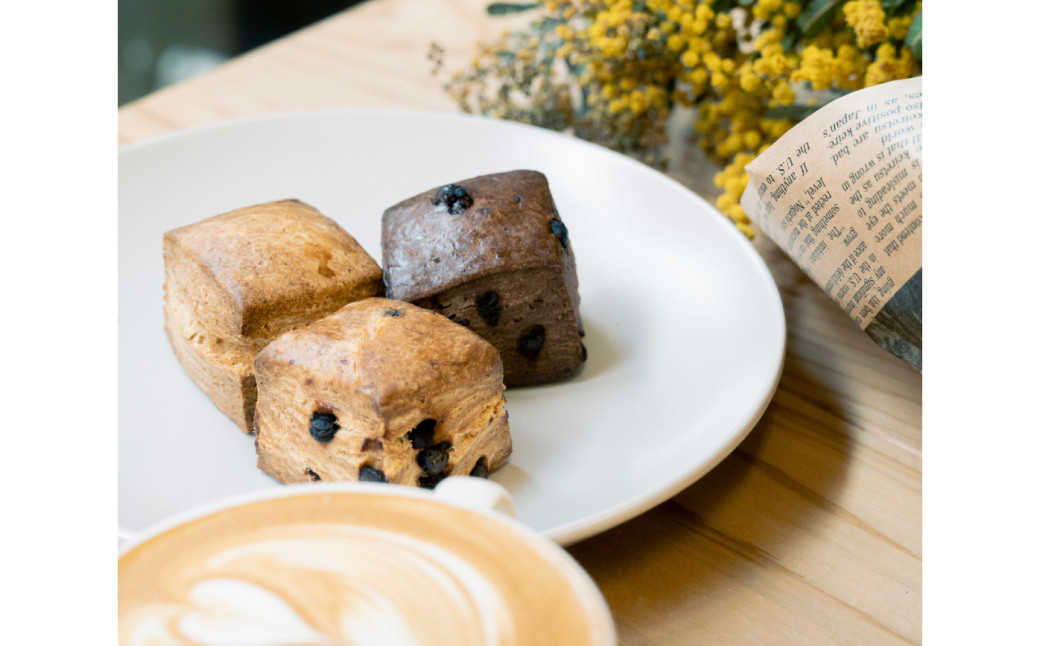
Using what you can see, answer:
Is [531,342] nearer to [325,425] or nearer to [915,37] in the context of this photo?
[325,425]

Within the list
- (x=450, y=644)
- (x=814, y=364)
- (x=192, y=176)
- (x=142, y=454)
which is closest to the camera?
(x=450, y=644)

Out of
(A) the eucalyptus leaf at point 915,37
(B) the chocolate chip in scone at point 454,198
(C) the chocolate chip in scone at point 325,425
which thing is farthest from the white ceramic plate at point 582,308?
(A) the eucalyptus leaf at point 915,37

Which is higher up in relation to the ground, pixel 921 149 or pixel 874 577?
pixel 921 149

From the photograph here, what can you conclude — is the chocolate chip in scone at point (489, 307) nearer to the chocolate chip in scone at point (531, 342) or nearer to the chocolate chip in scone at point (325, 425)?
the chocolate chip in scone at point (531, 342)

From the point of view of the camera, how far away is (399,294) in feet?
3.74

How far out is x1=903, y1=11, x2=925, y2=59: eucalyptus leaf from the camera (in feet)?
4.28

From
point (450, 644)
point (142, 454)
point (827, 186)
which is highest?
point (827, 186)

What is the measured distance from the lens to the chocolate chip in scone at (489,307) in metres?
1.15

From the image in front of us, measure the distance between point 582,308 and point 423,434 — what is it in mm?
Answer: 432

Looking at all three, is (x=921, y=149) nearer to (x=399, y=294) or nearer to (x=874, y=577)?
(x=874, y=577)

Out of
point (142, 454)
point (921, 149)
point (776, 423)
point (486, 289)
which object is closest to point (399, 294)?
point (486, 289)

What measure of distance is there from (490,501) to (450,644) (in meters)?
0.11

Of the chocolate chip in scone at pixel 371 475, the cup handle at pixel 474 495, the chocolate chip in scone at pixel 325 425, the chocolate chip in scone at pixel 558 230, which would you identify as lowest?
the chocolate chip in scone at pixel 371 475

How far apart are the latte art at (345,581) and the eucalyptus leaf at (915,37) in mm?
1075
